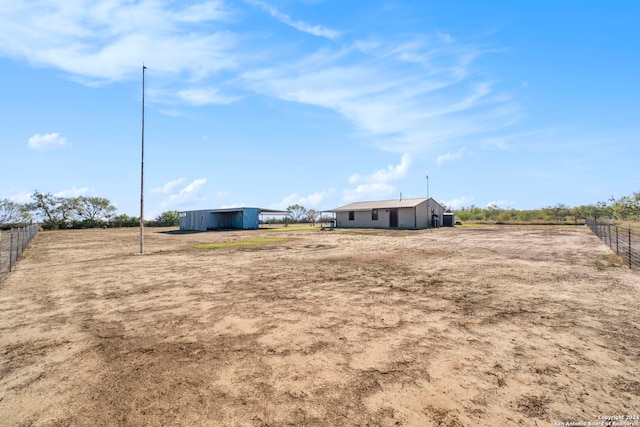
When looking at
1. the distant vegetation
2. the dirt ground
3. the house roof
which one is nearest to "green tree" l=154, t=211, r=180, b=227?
the distant vegetation

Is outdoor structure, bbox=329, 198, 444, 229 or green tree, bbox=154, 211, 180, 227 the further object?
green tree, bbox=154, 211, 180, 227

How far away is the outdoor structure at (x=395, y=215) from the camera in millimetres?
37125

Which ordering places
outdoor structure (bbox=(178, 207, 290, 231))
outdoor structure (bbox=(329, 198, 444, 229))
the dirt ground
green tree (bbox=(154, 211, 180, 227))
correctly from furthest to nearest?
green tree (bbox=(154, 211, 180, 227)) → outdoor structure (bbox=(178, 207, 290, 231)) → outdoor structure (bbox=(329, 198, 444, 229)) → the dirt ground

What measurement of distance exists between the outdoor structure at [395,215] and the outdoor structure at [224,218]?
8.41 meters

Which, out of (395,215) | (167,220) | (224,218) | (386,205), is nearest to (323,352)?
(395,215)

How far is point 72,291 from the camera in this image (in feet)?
25.5

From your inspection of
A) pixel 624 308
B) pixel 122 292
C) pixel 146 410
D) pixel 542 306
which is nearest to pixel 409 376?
pixel 146 410

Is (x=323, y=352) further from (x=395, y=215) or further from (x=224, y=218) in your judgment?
(x=224, y=218)

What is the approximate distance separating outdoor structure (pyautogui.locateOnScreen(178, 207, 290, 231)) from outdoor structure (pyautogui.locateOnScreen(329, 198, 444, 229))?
8.41m

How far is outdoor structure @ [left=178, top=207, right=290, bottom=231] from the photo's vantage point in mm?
38850

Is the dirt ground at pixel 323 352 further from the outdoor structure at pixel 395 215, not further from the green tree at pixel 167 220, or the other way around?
the green tree at pixel 167 220

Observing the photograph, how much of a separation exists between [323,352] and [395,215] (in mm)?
35460

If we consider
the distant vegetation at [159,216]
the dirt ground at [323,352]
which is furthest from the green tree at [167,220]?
the dirt ground at [323,352]

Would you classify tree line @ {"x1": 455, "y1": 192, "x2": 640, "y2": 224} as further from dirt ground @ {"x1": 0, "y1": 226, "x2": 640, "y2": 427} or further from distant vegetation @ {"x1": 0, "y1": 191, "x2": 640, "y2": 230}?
dirt ground @ {"x1": 0, "y1": 226, "x2": 640, "y2": 427}
